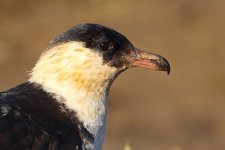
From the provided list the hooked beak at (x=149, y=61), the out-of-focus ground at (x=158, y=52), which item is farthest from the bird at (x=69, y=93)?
the out-of-focus ground at (x=158, y=52)

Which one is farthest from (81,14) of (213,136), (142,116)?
(213,136)

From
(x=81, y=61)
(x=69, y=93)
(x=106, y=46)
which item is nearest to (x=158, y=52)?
(x=106, y=46)

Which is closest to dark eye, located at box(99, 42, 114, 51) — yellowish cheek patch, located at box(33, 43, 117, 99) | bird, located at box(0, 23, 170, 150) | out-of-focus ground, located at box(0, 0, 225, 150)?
bird, located at box(0, 23, 170, 150)

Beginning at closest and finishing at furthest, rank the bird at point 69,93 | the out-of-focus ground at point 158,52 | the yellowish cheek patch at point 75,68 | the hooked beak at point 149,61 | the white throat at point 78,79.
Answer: the bird at point 69,93 < the white throat at point 78,79 < the yellowish cheek patch at point 75,68 < the hooked beak at point 149,61 < the out-of-focus ground at point 158,52

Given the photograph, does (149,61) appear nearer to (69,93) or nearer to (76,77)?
(76,77)

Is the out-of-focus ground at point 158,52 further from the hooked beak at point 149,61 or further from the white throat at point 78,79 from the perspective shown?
the white throat at point 78,79

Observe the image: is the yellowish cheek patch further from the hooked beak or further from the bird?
the hooked beak
